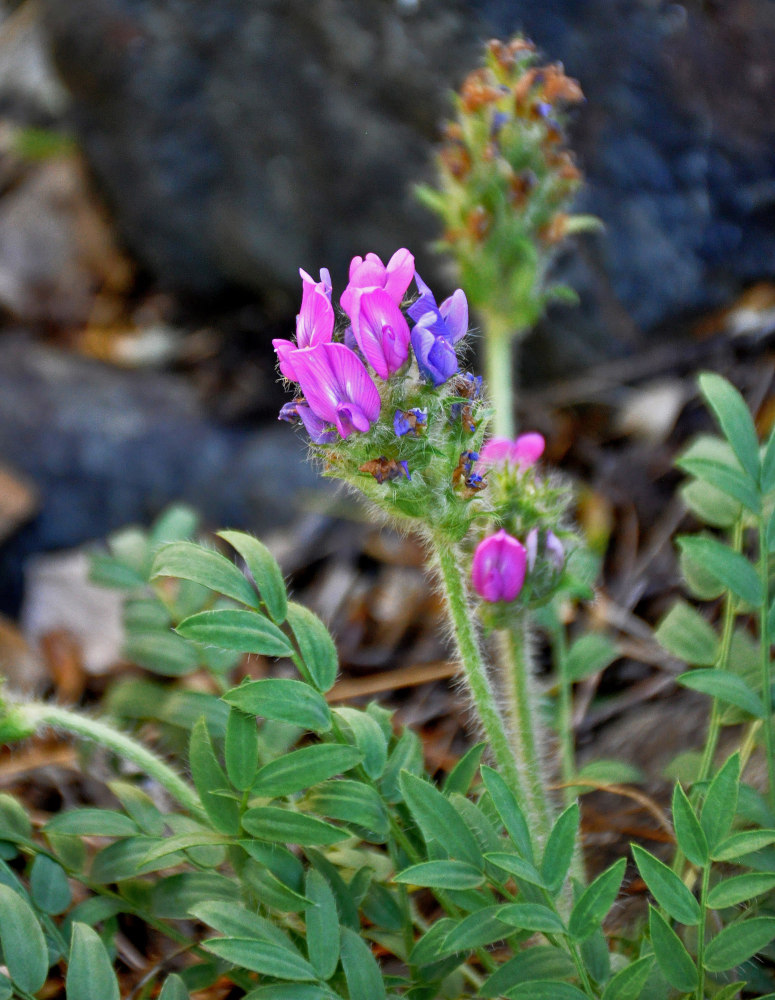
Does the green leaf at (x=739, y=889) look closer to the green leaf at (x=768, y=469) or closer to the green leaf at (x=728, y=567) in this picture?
the green leaf at (x=728, y=567)

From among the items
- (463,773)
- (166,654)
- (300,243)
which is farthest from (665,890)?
(300,243)

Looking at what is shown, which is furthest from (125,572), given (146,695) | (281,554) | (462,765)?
(281,554)

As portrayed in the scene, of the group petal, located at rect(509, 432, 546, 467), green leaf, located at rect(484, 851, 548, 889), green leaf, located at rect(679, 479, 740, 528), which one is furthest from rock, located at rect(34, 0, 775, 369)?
green leaf, located at rect(484, 851, 548, 889)

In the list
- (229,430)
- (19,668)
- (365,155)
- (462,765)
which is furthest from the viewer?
(229,430)

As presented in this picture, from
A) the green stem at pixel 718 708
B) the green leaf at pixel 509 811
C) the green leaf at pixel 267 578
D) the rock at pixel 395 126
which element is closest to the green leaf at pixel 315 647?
the green leaf at pixel 267 578

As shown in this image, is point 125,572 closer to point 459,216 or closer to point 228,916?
point 228,916

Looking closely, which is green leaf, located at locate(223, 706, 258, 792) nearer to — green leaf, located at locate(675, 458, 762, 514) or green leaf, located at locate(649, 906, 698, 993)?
green leaf, located at locate(649, 906, 698, 993)
